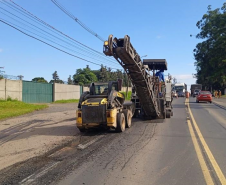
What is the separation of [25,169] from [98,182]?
1.95 meters

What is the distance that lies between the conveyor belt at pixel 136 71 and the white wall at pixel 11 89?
17.0 metres

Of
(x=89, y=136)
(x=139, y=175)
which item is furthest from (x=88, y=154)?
(x=89, y=136)

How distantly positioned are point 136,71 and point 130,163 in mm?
6729

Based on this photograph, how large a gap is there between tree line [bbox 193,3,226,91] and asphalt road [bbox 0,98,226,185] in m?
49.7

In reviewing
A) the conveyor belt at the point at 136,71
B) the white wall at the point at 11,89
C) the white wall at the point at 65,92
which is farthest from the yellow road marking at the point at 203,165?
the white wall at the point at 65,92

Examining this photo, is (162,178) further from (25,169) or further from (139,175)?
(25,169)

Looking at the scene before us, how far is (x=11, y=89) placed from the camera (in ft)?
95.1

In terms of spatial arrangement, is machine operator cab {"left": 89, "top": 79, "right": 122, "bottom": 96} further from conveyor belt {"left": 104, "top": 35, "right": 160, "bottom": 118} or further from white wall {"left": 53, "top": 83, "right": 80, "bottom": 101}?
white wall {"left": 53, "top": 83, "right": 80, "bottom": 101}

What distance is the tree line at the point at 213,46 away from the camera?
2310 inches

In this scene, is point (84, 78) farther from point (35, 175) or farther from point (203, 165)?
point (35, 175)

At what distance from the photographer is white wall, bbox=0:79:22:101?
27492 mm

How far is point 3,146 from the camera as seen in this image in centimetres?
939

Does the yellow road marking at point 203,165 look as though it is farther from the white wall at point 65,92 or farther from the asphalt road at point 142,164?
the white wall at point 65,92

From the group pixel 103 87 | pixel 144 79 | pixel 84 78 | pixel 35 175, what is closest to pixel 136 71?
pixel 144 79
